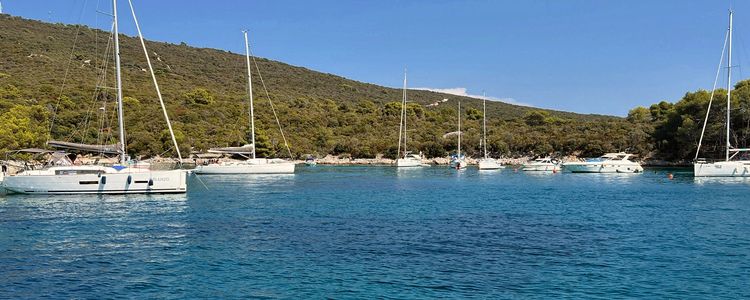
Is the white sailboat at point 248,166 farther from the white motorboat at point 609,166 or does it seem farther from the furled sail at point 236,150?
the white motorboat at point 609,166

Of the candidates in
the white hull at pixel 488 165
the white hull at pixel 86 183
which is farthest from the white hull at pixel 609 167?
the white hull at pixel 86 183

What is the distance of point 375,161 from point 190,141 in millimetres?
26451

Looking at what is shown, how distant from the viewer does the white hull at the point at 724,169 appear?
52.6 m

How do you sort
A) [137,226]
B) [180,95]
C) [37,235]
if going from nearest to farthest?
[37,235]
[137,226]
[180,95]

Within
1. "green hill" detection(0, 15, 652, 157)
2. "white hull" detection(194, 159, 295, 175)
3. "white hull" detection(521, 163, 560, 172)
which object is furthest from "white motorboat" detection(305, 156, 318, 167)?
"white hull" detection(521, 163, 560, 172)

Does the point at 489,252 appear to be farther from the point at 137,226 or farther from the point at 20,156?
the point at 20,156

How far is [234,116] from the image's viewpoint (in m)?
96.8

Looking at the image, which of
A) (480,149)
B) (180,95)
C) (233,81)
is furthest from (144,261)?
(233,81)

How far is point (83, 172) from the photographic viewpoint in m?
34.2

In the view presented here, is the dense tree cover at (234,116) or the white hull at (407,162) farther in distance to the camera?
the white hull at (407,162)

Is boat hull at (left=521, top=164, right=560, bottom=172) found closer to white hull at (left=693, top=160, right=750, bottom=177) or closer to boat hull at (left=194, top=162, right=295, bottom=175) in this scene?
white hull at (left=693, top=160, right=750, bottom=177)

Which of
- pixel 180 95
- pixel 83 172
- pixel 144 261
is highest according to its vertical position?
pixel 180 95

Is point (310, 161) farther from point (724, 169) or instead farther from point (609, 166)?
point (724, 169)

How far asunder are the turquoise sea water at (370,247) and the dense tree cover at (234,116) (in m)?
29.6
